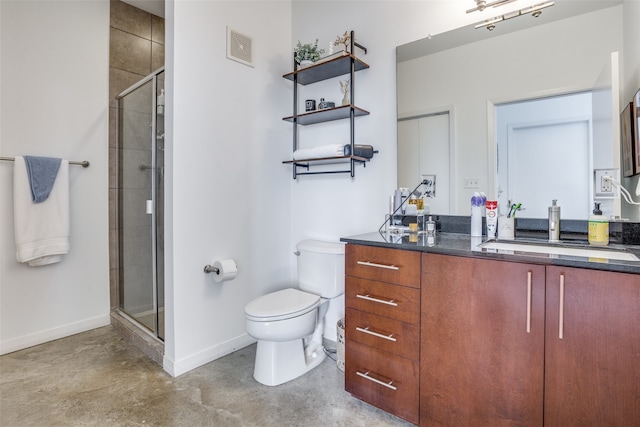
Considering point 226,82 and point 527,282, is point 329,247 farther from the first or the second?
point 226,82

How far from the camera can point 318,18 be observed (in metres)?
2.45

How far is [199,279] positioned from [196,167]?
71 cm

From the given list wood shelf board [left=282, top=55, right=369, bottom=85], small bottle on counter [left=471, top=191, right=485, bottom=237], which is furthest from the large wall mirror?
wood shelf board [left=282, top=55, right=369, bottom=85]

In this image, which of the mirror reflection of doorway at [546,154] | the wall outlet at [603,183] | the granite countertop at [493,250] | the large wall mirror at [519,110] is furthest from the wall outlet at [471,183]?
the wall outlet at [603,183]

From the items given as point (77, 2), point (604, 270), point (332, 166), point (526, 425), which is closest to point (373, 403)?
point (526, 425)

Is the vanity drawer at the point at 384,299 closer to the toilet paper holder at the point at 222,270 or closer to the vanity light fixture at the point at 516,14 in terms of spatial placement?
the toilet paper holder at the point at 222,270

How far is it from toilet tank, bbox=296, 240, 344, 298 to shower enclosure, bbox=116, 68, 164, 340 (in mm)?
980

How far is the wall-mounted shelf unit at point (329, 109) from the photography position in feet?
6.86

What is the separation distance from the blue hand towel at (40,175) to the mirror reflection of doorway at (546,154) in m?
2.94

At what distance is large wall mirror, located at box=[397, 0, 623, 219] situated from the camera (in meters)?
1.47

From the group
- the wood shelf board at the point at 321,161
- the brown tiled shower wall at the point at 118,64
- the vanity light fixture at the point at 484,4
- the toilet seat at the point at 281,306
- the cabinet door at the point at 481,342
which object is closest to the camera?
the cabinet door at the point at 481,342

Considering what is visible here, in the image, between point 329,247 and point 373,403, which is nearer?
point 373,403

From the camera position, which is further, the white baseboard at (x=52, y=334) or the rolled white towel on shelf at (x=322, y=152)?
the white baseboard at (x=52, y=334)

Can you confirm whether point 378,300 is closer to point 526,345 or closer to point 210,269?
point 526,345
